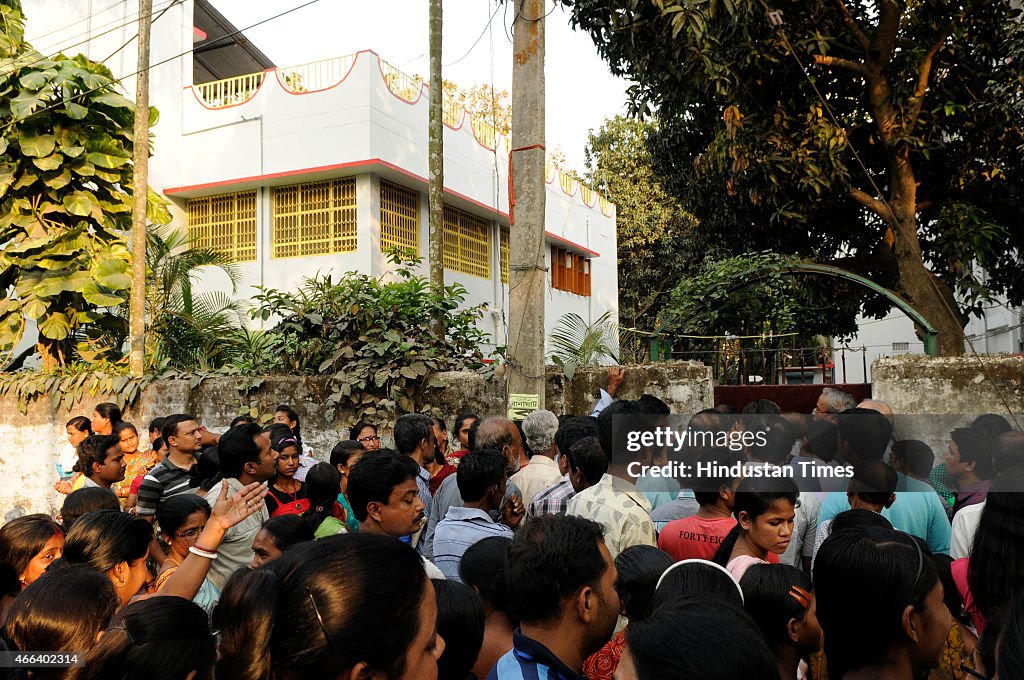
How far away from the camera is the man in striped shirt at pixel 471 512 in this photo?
3650 millimetres

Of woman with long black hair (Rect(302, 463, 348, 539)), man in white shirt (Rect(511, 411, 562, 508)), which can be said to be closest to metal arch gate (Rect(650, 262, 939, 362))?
man in white shirt (Rect(511, 411, 562, 508))

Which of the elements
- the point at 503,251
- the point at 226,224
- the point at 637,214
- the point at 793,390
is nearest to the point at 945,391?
the point at 793,390

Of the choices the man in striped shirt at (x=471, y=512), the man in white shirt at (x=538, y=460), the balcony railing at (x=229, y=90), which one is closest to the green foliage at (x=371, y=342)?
the man in white shirt at (x=538, y=460)

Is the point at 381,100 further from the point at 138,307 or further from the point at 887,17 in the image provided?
the point at 887,17

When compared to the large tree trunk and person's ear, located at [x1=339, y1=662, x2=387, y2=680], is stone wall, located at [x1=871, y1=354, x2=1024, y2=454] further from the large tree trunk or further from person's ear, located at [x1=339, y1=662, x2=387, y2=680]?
person's ear, located at [x1=339, y1=662, x2=387, y2=680]

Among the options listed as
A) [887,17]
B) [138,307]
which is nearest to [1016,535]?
[887,17]

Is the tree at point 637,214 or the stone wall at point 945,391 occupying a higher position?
the tree at point 637,214

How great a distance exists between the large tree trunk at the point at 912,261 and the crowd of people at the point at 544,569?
5450mm

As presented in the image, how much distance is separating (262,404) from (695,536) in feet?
20.4

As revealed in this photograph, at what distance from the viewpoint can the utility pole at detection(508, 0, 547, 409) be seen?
20.9 feet

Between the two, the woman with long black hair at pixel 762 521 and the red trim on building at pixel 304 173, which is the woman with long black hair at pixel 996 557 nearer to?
the woman with long black hair at pixel 762 521

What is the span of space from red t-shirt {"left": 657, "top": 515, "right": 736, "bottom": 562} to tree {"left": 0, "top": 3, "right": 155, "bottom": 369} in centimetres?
892

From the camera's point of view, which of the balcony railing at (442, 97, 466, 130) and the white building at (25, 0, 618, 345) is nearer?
the white building at (25, 0, 618, 345)

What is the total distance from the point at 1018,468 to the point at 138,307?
9.62 m
